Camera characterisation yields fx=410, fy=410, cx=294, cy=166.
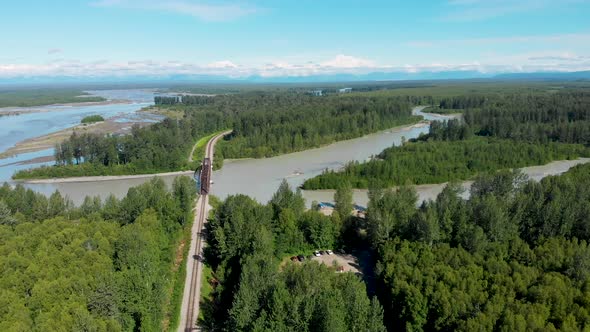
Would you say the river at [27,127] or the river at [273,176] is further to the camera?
the river at [27,127]

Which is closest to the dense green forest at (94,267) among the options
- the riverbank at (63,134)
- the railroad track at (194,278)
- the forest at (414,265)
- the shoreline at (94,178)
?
the railroad track at (194,278)

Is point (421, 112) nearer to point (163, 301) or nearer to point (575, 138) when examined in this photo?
point (575, 138)

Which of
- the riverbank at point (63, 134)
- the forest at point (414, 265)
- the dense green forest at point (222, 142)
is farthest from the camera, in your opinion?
the riverbank at point (63, 134)

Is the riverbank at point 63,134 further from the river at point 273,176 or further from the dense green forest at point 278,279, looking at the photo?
the dense green forest at point 278,279

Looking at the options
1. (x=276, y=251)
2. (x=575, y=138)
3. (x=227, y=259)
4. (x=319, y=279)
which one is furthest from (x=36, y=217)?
(x=575, y=138)

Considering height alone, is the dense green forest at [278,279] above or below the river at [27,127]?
below

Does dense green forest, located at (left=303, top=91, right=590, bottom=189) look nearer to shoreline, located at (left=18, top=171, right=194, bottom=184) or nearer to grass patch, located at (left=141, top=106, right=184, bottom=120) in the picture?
shoreline, located at (left=18, top=171, right=194, bottom=184)
